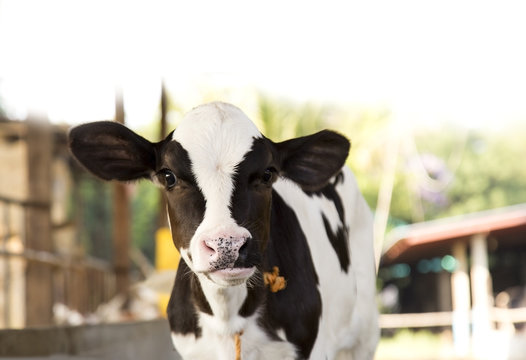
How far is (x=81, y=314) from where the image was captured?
1335cm

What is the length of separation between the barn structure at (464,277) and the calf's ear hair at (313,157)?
1464 cm

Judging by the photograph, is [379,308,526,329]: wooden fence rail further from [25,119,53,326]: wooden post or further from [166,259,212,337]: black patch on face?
[166,259,212,337]: black patch on face

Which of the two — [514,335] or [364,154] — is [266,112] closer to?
[364,154]

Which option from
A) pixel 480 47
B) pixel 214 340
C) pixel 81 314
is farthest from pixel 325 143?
pixel 480 47

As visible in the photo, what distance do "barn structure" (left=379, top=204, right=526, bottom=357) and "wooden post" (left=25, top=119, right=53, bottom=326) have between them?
441 inches

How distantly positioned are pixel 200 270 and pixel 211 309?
53 centimetres

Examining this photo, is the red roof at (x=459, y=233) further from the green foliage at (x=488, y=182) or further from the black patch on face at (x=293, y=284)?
the green foliage at (x=488, y=182)

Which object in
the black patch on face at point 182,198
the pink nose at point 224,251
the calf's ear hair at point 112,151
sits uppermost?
the calf's ear hair at point 112,151

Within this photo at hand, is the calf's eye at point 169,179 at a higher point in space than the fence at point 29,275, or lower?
higher

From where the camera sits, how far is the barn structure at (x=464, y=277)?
19406 millimetres

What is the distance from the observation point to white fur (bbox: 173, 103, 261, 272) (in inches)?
125

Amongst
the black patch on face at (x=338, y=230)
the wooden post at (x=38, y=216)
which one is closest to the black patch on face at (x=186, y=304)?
the black patch on face at (x=338, y=230)

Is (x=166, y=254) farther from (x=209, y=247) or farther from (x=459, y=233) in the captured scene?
(x=459, y=233)

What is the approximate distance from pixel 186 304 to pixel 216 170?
672mm
